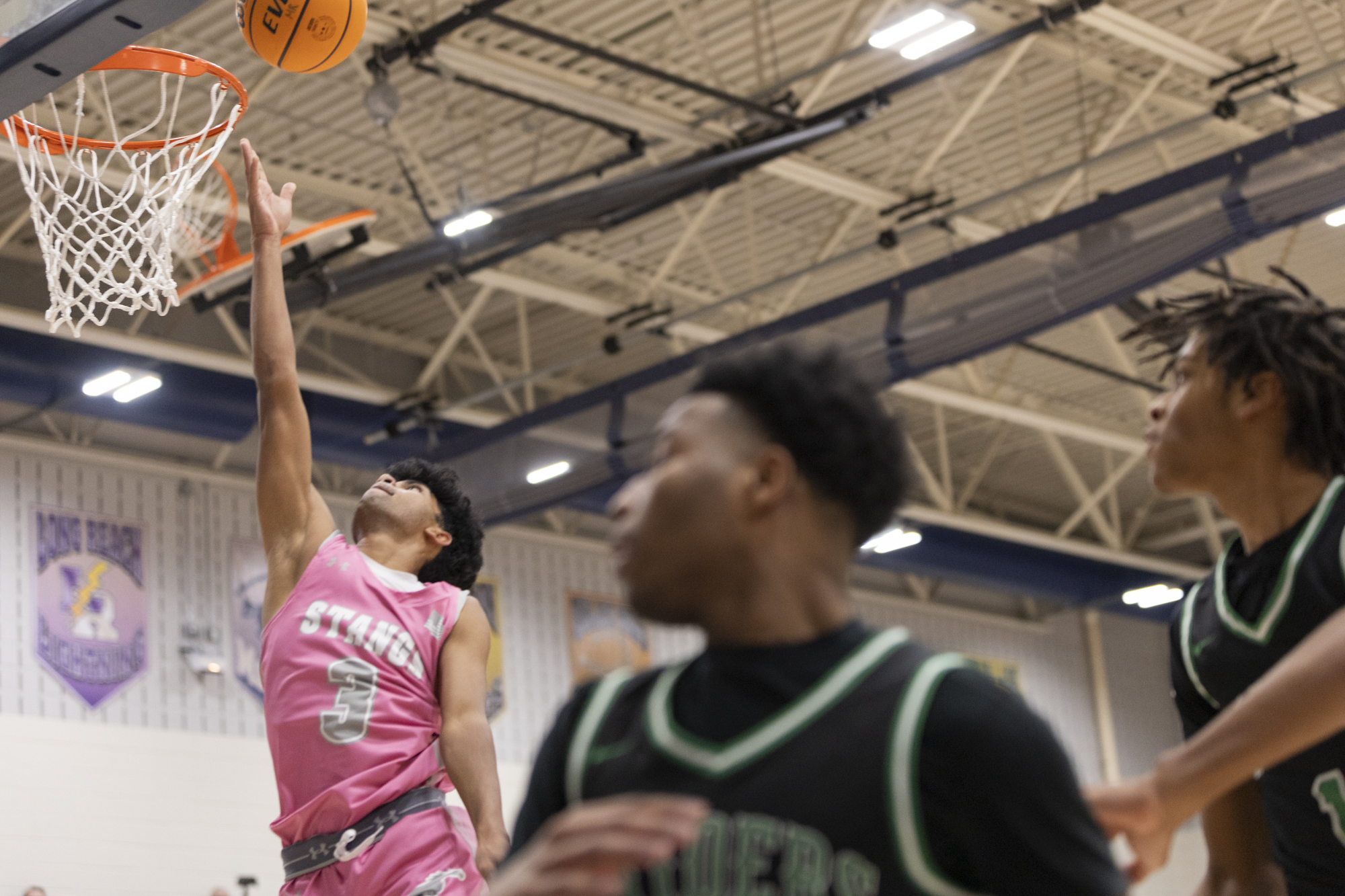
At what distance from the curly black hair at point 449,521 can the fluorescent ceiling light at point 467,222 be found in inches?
241

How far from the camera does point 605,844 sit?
149cm

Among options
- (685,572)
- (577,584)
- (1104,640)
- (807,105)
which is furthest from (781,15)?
(1104,640)

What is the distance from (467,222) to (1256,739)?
8.88m

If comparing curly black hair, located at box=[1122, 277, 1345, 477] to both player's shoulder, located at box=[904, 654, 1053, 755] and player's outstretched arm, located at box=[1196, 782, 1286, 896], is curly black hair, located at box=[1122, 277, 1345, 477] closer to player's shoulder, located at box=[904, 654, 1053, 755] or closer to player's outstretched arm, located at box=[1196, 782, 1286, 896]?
player's outstretched arm, located at box=[1196, 782, 1286, 896]

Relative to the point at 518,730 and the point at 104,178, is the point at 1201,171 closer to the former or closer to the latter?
the point at 104,178

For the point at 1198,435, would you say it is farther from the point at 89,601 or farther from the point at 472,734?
the point at 89,601

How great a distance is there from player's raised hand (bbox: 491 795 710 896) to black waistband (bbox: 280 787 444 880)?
2.24 meters

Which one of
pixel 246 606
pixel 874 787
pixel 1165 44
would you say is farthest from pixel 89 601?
pixel 874 787

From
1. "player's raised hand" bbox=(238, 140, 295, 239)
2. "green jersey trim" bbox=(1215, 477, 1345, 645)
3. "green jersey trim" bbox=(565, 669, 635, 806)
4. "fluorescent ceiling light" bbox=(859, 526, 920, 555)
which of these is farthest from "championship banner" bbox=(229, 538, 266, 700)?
"green jersey trim" bbox=(565, 669, 635, 806)

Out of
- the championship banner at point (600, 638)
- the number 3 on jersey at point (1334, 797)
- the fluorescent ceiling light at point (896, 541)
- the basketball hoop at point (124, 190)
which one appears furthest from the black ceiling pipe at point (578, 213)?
the number 3 on jersey at point (1334, 797)

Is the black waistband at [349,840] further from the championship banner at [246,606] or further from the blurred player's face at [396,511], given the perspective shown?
the championship banner at [246,606]

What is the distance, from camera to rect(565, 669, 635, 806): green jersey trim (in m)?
1.83

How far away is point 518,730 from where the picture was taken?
1520cm

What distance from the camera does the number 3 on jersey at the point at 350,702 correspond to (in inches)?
146
